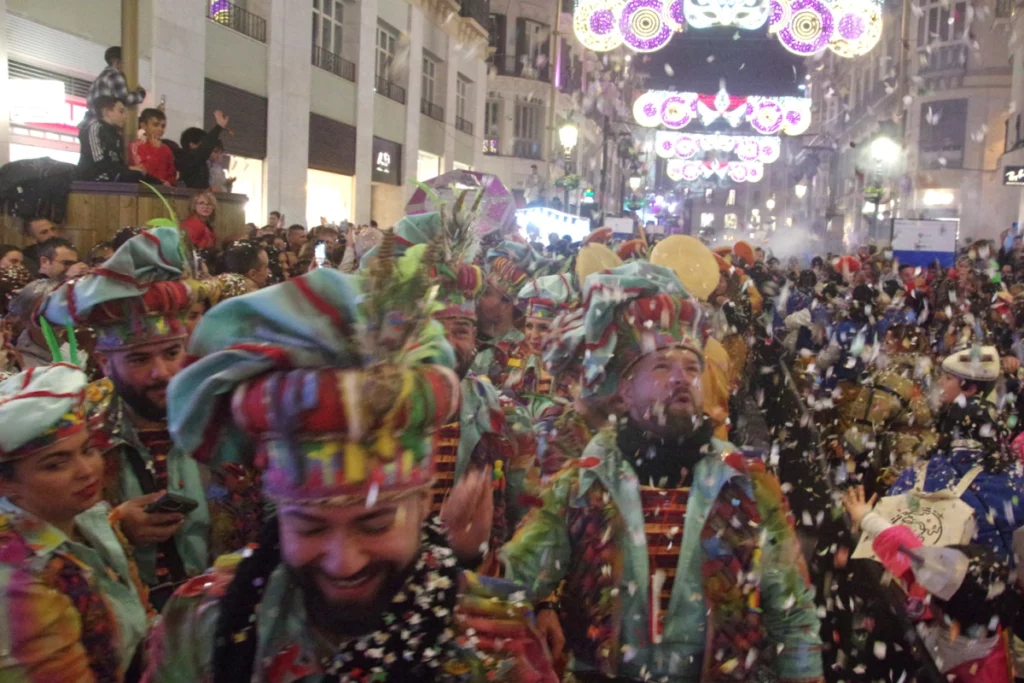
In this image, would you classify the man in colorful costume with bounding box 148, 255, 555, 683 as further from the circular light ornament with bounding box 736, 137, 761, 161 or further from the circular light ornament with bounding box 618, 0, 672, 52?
the circular light ornament with bounding box 736, 137, 761, 161

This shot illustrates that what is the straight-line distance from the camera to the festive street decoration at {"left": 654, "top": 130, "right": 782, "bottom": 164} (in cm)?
3928

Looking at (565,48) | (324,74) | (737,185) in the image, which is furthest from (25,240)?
(737,185)

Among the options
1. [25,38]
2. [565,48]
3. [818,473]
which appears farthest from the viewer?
[565,48]

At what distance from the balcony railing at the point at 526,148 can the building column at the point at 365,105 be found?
19.6 m

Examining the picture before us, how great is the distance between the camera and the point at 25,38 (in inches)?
449

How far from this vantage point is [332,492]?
181cm

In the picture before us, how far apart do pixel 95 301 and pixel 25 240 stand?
6.12m

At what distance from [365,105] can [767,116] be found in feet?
43.7

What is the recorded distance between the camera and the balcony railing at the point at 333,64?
21516 millimetres

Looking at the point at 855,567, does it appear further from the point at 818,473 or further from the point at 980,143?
the point at 980,143

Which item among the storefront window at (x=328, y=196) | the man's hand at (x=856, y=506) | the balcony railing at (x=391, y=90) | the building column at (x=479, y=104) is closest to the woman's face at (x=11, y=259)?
the man's hand at (x=856, y=506)

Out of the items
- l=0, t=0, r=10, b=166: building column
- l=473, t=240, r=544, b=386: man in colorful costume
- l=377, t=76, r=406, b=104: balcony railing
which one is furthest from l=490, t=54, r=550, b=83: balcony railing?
l=473, t=240, r=544, b=386: man in colorful costume

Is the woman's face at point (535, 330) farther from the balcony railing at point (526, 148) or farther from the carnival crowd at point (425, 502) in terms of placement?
the balcony railing at point (526, 148)

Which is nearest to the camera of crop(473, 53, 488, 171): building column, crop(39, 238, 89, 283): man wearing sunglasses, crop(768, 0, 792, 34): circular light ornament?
crop(39, 238, 89, 283): man wearing sunglasses
